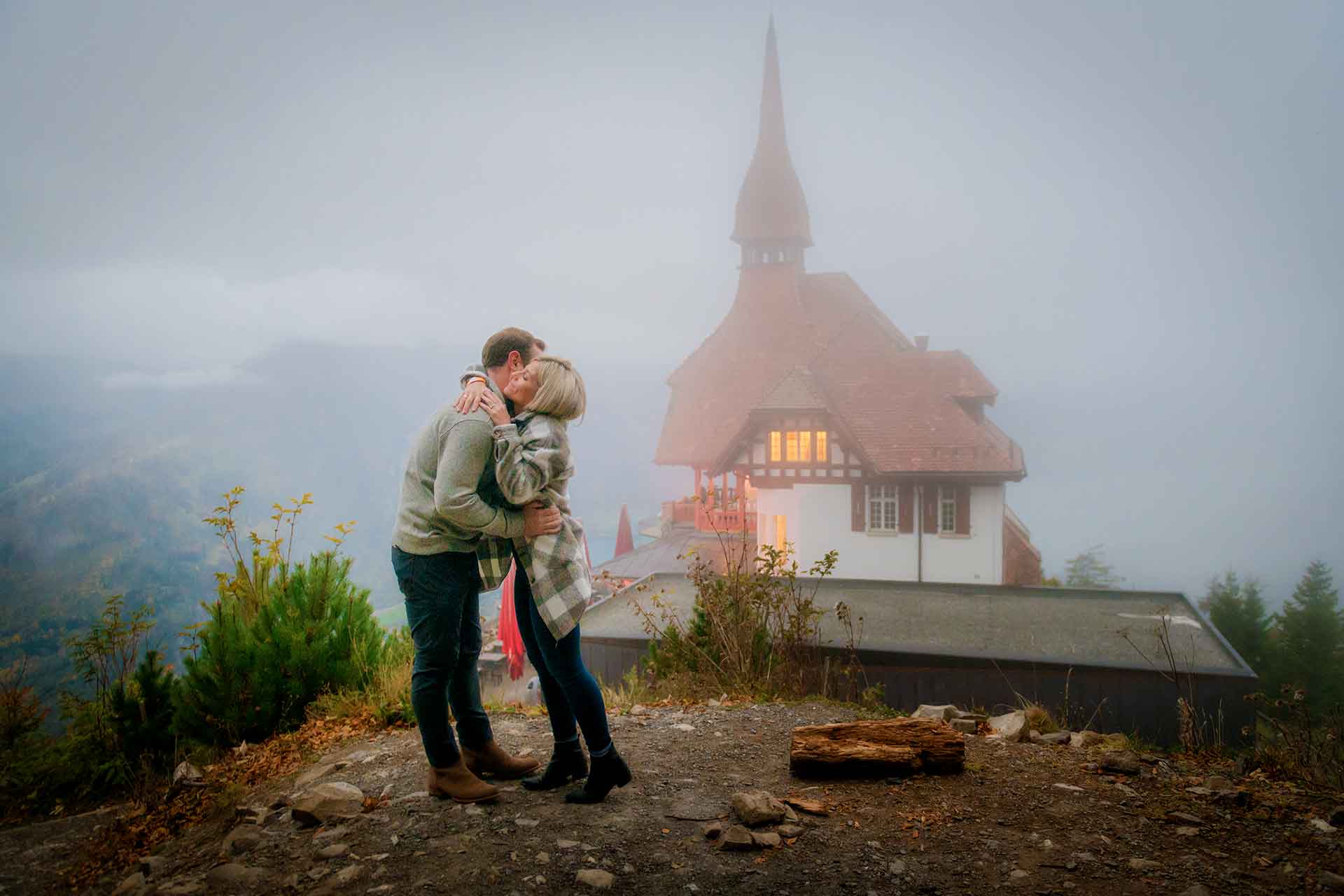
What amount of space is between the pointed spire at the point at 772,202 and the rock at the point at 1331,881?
17540mm

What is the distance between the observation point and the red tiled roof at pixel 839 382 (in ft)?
42.4

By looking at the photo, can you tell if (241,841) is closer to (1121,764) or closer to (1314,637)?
(1121,764)

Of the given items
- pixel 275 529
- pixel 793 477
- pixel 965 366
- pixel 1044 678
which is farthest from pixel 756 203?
pixel 275 529

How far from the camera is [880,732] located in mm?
2596

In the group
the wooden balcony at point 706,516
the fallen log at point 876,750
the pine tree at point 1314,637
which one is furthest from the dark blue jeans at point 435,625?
the pine tree at point 1314,637

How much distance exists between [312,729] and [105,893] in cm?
129

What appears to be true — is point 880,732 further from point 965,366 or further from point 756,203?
point 756,203

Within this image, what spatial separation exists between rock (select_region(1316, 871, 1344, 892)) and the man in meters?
2.07

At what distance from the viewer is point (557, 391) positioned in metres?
2.13

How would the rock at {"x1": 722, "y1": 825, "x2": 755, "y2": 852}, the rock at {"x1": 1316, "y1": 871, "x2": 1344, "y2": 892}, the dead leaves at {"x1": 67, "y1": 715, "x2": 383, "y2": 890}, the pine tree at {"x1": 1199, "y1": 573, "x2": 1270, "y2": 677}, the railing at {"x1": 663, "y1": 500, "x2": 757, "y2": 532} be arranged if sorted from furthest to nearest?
the railing at {"x1": 663, "y1": 500, "x2": 757, "y2": 532}
the pine tree at {"x1": 1199, "y1": 573, "x2": 1270, "y2": 677}
the dead leaves at {"x1": 67, "y1": 715, "x2": 383, "y2": 890}
the rock at {"x1": 722, "y1": 825, "x2": 755, "y2": 852}
the rock at {"x1": 1316, "y1": 871, "x2": 1344, "y2": 892}

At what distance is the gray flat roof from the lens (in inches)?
236

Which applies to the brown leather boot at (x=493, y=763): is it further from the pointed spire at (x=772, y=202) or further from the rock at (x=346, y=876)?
the pointed spire at (x=772, y=202)

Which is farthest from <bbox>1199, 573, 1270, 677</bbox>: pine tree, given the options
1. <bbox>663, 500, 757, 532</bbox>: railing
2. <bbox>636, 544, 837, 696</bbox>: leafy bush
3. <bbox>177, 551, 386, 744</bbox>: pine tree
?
<bbox>177, 551, 386, 744</bbox>: pine tree

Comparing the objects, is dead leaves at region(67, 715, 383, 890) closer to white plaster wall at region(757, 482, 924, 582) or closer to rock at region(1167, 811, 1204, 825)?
rock at region(1167, 811, 1204, 825)
